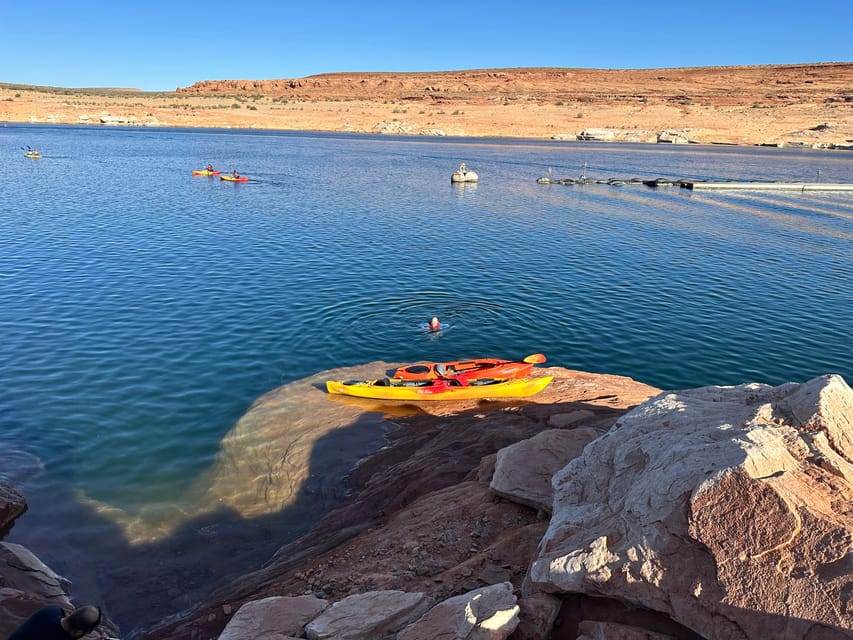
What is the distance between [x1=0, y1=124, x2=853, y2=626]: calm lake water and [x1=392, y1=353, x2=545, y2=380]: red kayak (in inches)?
120

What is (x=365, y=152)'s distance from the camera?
96312mm

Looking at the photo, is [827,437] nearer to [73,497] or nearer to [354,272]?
[73,497]

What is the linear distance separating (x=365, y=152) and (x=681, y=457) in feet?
312

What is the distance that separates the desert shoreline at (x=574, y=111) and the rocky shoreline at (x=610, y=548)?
13068 cm

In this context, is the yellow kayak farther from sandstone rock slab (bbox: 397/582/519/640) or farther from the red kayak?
sandstone rock slab (bbox: 397/582/519/640)

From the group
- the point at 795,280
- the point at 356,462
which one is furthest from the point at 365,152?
the point at 356,462

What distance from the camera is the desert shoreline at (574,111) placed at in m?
125

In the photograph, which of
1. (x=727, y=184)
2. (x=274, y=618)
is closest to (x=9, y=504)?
(x=274, y=618)

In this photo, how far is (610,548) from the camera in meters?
7.11

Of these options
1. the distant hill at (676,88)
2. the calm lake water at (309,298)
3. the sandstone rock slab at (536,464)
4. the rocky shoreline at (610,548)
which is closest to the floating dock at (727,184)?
the calm lake water at (309,298)

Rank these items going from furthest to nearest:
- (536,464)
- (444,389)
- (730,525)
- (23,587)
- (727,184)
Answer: (727,184) → (444,389) → (536,464) → (23,587) → (730,525)

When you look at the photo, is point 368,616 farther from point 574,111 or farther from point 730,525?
point 574,111

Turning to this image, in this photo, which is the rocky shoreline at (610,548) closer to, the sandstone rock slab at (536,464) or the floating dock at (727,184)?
the sandstone rock slab at (536,464)

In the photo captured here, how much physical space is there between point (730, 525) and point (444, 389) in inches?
527
